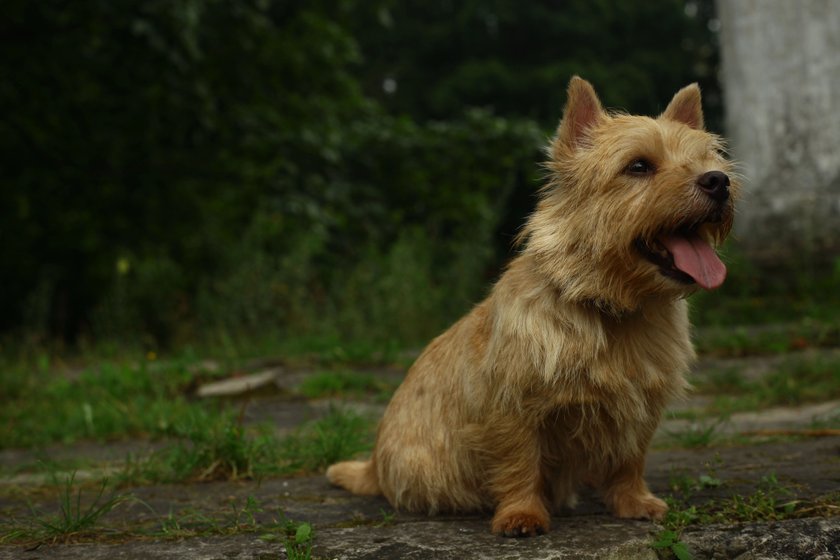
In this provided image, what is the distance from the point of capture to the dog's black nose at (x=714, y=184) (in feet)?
9.16

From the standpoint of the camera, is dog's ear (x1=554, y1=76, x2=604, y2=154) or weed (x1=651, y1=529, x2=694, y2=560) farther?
dog's ear (x1=554, y1=76, x2=604, y2=154)

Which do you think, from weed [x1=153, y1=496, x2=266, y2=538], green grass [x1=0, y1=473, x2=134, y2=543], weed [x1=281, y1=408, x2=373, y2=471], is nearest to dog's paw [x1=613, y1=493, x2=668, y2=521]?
weed [x1=153, y1=496, x2=266, y2=538]

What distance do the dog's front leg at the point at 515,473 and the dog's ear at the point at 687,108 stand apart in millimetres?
1327

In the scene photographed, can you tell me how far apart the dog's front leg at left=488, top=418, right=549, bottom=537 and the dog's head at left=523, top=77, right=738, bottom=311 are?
53 cm

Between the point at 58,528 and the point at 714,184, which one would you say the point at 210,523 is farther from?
the point at 714,184

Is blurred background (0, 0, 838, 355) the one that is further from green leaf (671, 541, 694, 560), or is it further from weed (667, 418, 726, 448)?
green leaf (671, 541, 694, 560)

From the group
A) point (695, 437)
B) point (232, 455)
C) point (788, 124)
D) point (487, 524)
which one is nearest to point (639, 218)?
point (487, 524)

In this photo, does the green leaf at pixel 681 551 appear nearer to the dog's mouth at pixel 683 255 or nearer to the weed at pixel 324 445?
the dog's mouth at pixel 683 255

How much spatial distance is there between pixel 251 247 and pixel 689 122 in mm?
7065

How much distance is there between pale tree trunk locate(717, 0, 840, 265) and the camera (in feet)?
33.1

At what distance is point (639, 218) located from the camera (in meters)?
2.87

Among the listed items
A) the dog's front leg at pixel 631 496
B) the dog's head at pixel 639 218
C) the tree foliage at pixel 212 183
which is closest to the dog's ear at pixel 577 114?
the dog's head at pixel 639 218

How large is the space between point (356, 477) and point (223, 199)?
733cm

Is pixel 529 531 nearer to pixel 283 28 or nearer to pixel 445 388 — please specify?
pixel 445 388
